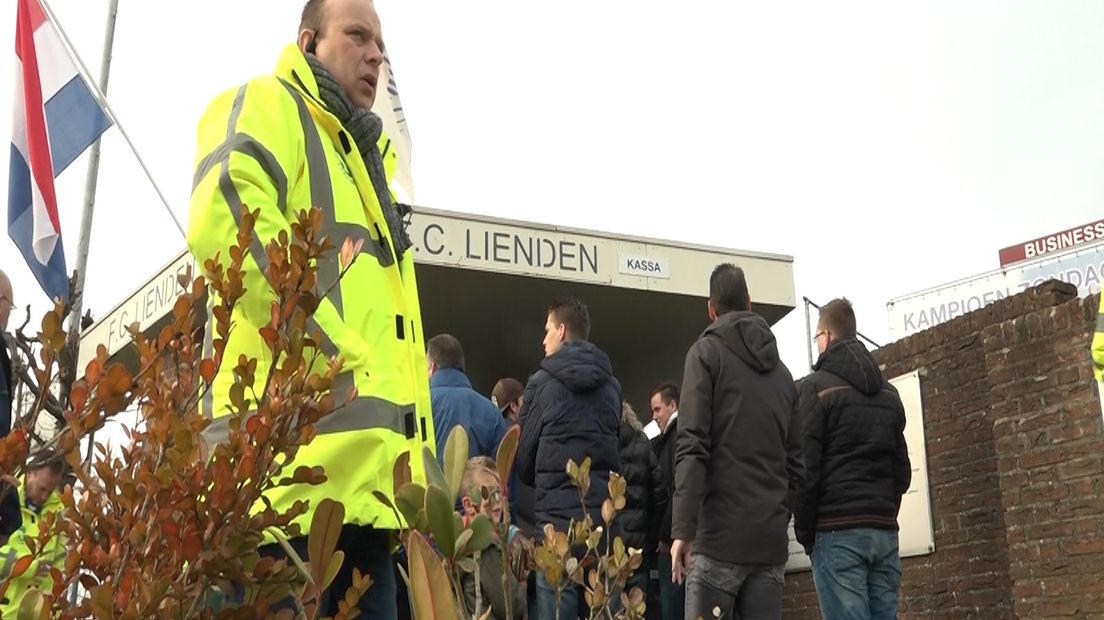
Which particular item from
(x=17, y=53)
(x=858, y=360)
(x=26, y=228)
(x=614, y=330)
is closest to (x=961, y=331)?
(x=858, y=360)

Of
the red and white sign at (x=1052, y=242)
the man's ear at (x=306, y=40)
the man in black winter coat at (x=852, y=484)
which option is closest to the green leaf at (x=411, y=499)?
the man's ear at (x=306, y=40)

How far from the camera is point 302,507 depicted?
1484mm

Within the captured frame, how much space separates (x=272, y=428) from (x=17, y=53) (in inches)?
252

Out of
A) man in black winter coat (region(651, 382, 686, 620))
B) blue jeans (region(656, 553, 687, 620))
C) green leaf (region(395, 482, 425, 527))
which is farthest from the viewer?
blue jeans (region(656, 553, 687, 620))

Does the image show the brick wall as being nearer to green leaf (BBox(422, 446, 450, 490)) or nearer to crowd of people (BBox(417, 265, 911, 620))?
crowd of people (BBox(417, 265, 911, 620))

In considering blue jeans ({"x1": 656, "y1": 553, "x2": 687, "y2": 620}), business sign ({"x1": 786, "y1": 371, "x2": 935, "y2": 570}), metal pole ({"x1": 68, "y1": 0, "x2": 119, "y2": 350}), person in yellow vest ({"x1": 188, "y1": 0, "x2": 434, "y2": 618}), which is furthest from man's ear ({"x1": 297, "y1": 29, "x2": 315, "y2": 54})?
business sign ({"x1": 786, "y1": 371, "x2": 935, "y2": 570})

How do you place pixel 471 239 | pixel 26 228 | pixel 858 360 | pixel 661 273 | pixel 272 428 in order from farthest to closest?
pixel 661 273
pixel 471 239
pixel 26 228
pixel 858 360
pixel 272 428

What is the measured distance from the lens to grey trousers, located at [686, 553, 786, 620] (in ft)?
13.1

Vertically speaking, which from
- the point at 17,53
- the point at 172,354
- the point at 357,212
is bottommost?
the point at 172,354

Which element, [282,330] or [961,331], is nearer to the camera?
[282,330]

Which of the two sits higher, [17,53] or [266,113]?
[17,53]

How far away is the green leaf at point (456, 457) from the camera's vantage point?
1.41m

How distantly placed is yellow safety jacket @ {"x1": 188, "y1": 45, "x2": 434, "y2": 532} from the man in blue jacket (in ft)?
8.96

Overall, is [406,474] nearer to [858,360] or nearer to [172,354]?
[172,354]
